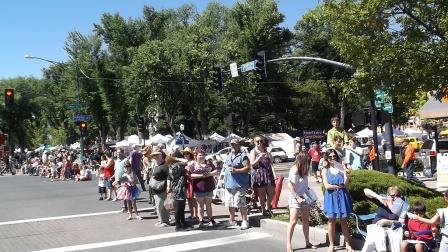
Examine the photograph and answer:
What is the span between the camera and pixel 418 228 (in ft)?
24.1

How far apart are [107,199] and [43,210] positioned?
260 centimetres

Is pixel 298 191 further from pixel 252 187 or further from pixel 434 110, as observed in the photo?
pixel 434 110

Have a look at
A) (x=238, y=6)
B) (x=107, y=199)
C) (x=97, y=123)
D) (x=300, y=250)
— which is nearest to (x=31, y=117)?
(x=97, y=123)

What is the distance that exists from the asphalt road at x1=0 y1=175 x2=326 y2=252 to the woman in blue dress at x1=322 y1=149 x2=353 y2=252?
673mm

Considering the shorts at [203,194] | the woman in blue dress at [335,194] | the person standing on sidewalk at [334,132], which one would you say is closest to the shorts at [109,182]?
the shorts at [203,194]

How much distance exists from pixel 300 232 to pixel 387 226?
2545mm

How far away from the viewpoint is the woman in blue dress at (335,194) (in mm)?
8359

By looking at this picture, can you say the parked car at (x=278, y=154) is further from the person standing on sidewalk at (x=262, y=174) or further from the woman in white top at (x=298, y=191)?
the woman in white top at (x=298, y=191)

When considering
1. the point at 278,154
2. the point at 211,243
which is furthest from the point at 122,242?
the point at 278,154

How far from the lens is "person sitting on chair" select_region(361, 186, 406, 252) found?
732 cm

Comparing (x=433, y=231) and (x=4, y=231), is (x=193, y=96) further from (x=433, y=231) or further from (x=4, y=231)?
(x=433, y=231)

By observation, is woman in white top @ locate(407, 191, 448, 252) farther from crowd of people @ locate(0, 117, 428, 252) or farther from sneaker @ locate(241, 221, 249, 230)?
sneaker @ locate(241, 221, 249, 230)

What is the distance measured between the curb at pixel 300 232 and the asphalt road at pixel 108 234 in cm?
13

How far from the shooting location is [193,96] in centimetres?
4431
